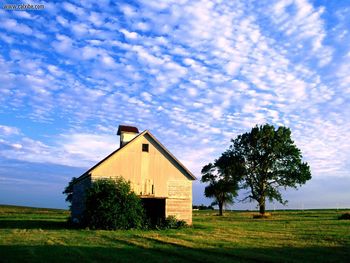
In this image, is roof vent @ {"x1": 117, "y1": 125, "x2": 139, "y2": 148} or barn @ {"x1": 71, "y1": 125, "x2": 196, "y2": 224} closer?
barn @ {"x1": 71, "y1": 125, "x2": 196, "y2": 224}

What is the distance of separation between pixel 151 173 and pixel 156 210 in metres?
4.43

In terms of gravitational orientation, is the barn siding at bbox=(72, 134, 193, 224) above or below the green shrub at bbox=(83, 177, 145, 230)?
above

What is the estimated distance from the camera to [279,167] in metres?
57.1

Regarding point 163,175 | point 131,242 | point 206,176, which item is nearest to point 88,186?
point 163,175

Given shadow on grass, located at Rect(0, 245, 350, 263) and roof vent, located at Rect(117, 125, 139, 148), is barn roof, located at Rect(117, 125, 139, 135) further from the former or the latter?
shadow on grass, located at Rect(0, 245, 350, 263)

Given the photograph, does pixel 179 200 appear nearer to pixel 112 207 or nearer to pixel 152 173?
pixel 152 173

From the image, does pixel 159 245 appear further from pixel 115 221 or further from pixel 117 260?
pixel 115 221

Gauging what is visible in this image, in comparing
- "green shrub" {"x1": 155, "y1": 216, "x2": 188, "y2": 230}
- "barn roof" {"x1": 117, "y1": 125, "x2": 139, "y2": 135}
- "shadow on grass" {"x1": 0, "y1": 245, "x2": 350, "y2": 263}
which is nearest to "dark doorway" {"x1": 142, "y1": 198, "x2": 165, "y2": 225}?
"green shrub" {"x1": 155, "y1": 216, "x2": 188, "y2": 230}

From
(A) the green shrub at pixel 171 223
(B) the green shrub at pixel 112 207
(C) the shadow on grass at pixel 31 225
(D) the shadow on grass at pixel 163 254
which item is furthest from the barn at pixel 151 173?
(D) the shadow on grass at pixel 163 254

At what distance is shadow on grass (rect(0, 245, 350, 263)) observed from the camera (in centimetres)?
1588

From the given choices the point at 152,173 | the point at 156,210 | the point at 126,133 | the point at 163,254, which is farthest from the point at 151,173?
the point at 163,254

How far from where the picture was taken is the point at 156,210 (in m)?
38.6

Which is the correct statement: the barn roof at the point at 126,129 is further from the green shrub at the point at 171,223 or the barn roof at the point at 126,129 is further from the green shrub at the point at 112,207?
the green shrub at the point at 171,223

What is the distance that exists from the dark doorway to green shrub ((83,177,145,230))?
2.98 metres
